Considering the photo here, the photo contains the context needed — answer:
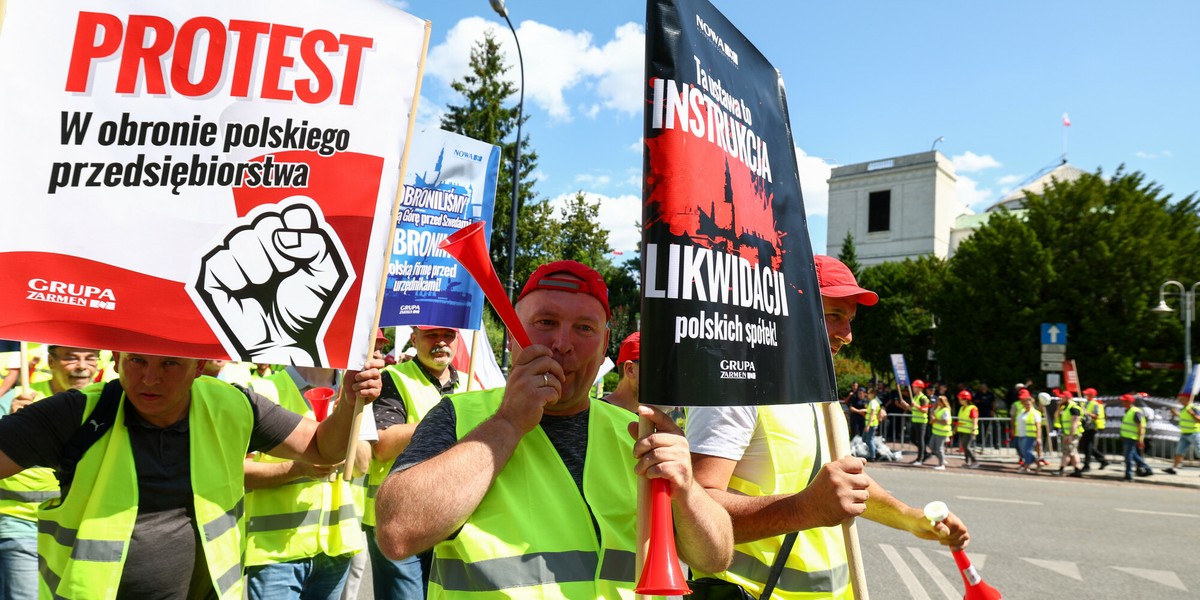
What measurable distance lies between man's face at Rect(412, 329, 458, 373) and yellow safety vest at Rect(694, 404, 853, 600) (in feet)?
7.83

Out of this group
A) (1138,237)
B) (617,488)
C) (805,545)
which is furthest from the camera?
(1138,237)

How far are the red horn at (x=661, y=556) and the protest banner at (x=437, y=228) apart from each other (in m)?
2.86

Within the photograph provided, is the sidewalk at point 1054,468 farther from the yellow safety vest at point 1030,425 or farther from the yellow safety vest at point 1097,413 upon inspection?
the yellow safety vest at point 1097,413

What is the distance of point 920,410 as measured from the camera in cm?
1850

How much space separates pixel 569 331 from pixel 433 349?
2.67 m

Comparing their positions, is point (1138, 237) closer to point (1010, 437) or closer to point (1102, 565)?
point (1010, 437)

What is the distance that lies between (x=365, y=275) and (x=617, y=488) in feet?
3.64

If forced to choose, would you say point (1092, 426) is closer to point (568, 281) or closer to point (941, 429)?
point (941, 429)

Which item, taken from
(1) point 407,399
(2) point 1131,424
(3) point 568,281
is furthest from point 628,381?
(2) point 1131,424

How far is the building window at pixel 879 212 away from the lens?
192 feet

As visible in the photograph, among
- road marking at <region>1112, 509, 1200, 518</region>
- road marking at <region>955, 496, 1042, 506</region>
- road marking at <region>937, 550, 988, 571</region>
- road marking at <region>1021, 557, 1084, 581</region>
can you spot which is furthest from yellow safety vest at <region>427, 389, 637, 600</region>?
road marking at <region>1112, 509, 1200, 518</region>

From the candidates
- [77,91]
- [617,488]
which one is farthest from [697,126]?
[77,91]

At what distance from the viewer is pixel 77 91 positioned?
2467 mm

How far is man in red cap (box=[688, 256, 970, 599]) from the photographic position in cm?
232
